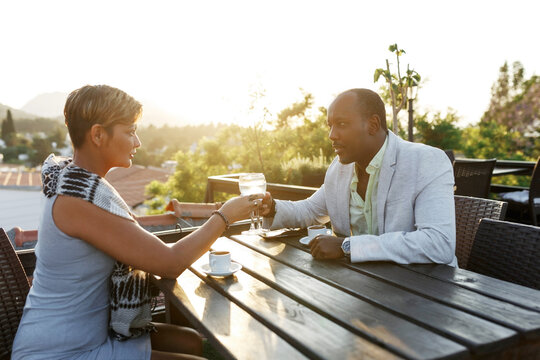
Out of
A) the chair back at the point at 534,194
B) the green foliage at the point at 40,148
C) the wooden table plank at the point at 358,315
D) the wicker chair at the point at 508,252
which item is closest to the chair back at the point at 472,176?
the chair back at the point at 534,194

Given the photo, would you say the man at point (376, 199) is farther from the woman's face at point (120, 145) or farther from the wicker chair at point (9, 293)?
the wicker chair at point (9, 293)

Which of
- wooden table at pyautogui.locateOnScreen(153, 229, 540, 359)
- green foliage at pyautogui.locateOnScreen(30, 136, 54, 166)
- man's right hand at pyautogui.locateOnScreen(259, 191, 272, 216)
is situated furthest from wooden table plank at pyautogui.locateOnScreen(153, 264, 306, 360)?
green foliage at pyautogui.locateOnScreen(30, 136, 54, 166)

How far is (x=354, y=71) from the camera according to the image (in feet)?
20.8

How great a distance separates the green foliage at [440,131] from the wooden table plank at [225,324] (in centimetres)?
974

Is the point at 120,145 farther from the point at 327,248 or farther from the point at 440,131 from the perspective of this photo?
the point at 440,131

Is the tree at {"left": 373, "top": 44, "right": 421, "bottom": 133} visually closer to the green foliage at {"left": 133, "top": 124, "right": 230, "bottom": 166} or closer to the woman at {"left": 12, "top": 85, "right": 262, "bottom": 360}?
the woman at {"left": 12, "top": 85, "right": 262, "bottom": 360}

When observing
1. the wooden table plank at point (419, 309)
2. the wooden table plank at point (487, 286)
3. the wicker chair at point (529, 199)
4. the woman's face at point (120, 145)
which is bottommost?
the wicker chair at point (529, 199)

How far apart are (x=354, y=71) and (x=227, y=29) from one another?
5.92 meters

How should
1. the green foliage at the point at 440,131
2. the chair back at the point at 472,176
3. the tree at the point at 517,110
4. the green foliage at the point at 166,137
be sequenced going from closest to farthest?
the chair back at the point at 472,176 → the green foliage at the point at 440,131 → the tree at the point at 517,110 → the green foliage at the point at 166,137

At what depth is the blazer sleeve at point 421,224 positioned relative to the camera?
1530 millimetres

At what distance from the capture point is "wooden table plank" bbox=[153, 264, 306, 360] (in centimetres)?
90

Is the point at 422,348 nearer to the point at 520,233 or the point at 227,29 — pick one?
the point at 520,233

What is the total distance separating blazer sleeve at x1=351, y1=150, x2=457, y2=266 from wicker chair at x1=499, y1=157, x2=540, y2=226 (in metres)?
3.03

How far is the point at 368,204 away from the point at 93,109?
1290 mm
